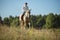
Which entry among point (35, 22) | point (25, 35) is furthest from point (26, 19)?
point (25, 35)

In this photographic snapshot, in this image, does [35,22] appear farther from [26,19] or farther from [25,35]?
[25,35]

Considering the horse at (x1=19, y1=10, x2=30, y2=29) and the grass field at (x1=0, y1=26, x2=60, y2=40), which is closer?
the grass field at (x1=0, y1=26, x2=60, y2=40)

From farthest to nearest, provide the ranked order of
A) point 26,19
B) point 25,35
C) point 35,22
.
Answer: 1. point 35,22
2. point 26,19
3. point 25,35

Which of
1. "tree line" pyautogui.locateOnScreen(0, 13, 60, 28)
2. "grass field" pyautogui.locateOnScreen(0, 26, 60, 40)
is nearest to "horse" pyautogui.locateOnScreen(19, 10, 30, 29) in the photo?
"tree line" pyautogui.locateOnScreen(0, 13, 60, 28)

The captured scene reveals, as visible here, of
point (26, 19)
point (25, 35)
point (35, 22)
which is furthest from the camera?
point (35, 22)

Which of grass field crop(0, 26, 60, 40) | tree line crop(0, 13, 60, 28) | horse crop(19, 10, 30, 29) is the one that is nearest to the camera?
grass field crop(0, 26, 60, 40)

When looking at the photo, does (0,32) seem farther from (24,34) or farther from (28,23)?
(28,23)

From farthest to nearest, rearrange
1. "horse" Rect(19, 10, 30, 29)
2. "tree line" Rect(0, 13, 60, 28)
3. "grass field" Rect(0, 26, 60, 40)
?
1. "horse" Rect(19, 10, 30, 29)
2. "tree line" Rect(0, 13, 60, 28)
3. "grass field" Rect(0, 26, 60, 40)

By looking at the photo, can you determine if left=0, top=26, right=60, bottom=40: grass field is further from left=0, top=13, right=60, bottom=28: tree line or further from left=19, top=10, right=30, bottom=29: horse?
left=19, top=10, right=30, bottom=29: horse

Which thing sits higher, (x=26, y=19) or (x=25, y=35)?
(x=26, y=19)

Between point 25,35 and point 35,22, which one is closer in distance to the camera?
point 25,35

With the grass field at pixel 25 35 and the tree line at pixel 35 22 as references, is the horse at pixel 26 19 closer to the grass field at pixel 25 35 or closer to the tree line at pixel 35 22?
the tree line at pixel 35 22

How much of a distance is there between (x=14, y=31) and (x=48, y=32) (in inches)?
28.3

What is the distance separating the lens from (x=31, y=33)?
3.56m
